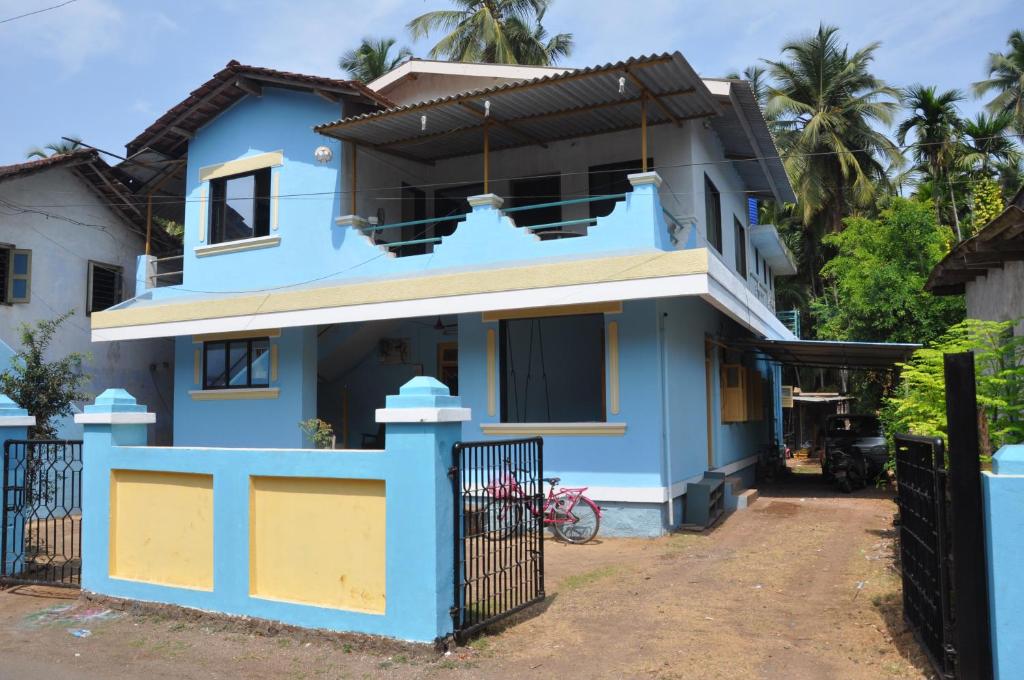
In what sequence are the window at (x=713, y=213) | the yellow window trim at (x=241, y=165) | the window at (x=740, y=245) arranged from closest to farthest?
the window at (x=713, y=213), the yellow window trim at (x=241, y=165), the window at (x=740, y=245)

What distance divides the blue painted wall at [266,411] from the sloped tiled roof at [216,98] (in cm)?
397

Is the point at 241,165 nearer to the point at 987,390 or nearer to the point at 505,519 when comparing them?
the point at 505,519

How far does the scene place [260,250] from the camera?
575 inches

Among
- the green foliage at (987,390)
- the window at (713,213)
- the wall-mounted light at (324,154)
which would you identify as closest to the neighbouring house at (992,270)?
the green foliage at (987,390)

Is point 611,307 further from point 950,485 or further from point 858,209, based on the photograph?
point 858,209

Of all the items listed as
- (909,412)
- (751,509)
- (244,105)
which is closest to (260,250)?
(244,105)

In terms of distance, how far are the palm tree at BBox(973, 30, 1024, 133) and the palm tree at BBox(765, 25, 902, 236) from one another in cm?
953

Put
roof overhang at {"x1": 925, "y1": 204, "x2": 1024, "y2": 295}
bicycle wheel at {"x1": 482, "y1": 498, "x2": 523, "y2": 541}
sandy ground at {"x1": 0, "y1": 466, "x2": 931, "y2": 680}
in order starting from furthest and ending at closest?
1. roof overhang at {"x1": 925, "y1": 204, "x2": 1024, "y2": 295}
2. bicycle wheel at {"x1": 482, "y1": 498, "x2": 523, "y2": 541}
3. sandy ground at {"x1": 0, "y1": 466, "x2": 931, "y2": 680}

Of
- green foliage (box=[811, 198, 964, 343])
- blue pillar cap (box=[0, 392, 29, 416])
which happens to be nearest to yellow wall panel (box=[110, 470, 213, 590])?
blue pillar cap (box=[0, 392, 29, 416])

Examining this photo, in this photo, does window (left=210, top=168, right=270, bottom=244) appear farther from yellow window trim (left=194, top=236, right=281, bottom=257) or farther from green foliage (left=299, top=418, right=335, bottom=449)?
green foliage (left=299, top=418, right=335, bottom=449)

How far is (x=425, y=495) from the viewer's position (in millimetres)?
6082

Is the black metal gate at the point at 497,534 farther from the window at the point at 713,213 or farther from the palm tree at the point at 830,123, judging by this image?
the palm tree at the point at 830,123

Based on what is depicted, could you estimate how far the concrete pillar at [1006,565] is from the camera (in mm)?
4410

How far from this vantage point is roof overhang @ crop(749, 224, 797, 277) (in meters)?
20.3
